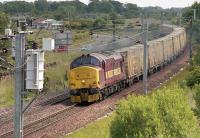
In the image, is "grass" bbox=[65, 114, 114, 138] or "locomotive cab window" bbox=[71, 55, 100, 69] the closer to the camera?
"grass" bbox=[65, 114, 114, 138]

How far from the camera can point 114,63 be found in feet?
126

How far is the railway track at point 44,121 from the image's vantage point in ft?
81.7

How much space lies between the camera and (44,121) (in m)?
28.2

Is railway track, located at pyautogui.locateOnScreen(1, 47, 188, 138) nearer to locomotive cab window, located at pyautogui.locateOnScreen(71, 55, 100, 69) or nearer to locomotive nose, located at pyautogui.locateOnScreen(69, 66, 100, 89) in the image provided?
locomotive nose, located at pyautogui.locateOnScreen(69, 66, 100, 89)

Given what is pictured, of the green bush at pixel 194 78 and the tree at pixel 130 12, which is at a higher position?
the tree at pixel 130 12

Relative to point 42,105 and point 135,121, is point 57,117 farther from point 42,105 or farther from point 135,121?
point 135,121

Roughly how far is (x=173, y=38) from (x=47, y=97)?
34427 mm

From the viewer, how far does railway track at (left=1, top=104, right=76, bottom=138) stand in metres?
24.9

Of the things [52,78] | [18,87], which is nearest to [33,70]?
[18,87]

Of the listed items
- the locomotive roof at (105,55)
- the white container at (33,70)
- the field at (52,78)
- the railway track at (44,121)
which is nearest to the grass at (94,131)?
the railway track at (44,121)

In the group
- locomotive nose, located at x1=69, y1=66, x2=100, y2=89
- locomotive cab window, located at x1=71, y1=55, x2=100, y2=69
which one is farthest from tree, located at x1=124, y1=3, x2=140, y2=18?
locomotive nose, located at x1=69, y1=66, x2=100, y2=89

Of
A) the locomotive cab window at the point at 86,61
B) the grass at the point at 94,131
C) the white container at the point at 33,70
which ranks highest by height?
the white container at the point at 33,70

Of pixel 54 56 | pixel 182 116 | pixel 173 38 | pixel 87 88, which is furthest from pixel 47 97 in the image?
pixel 173 38

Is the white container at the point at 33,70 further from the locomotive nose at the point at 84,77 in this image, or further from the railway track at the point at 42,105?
the locomotive nose at the point at 84,77
